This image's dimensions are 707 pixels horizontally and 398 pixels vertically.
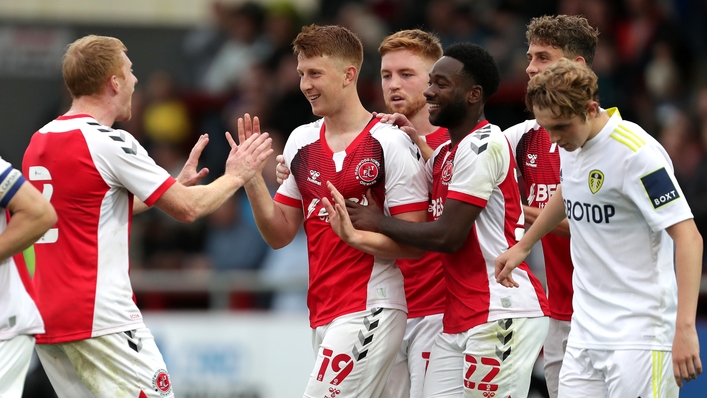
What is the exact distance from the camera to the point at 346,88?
6.67 metres

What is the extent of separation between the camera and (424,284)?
22.9 feet

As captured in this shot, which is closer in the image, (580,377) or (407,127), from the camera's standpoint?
(580,377)

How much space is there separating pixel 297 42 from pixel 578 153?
6.65 ft

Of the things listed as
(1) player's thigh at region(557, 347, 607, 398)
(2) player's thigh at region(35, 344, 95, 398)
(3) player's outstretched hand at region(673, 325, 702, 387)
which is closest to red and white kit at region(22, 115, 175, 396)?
(2) player's thigh at region(35, 344, 95, 398)

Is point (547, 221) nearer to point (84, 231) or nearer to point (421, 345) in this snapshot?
point (421, 345)

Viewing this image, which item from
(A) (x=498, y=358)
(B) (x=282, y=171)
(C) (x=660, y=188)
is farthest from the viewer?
(B) (x=282, y=171)

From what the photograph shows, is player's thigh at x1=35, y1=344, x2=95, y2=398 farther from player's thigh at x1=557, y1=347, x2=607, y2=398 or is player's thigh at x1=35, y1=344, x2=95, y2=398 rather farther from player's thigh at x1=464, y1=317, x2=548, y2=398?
player's thigh at x1=557, y1=347, x2=607, y2=398

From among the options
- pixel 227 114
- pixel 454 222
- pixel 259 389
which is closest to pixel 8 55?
pixel 227 114

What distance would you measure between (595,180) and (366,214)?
1494mm

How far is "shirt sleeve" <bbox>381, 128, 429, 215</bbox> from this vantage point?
646 cm

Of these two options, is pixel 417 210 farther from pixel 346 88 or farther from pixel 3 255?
pixel 3 255

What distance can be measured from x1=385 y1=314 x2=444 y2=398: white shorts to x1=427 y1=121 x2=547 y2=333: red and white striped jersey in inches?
16.8

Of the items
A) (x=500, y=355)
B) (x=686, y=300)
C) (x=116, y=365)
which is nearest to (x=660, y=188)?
(x=686, y=300)

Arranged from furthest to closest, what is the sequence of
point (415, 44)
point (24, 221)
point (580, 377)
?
point (415, 44) < point (580, 377) < point (24, 221)
